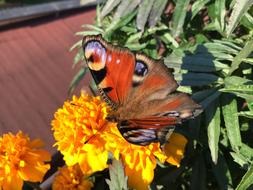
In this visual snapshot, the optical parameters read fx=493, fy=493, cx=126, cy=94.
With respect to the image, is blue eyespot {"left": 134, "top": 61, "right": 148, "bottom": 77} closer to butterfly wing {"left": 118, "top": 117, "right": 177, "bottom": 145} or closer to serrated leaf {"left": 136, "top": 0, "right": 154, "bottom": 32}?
butterfly wing {"left": 118, "top": 117, "right": 177, "bottom": 145}

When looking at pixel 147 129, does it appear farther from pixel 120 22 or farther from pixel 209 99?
pixel 120 22

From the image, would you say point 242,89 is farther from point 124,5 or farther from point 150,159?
point 124,5

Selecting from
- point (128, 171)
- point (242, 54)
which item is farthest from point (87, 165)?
point (242, 54)

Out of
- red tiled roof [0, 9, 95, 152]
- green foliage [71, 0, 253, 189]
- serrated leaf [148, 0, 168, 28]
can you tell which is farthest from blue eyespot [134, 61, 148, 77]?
red tiled roof [0, 9, 95, 152]

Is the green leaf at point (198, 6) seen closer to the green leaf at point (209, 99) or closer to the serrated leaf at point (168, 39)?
the serrated leaf at point (168, 39)

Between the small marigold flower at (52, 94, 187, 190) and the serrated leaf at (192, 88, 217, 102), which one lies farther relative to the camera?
the serrated leaf at (192, 88, 217, 102)

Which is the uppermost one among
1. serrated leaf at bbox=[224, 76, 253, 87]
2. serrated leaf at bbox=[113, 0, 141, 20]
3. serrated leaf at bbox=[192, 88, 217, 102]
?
serrated leaf at bbox=[113, 0, 141, 20]

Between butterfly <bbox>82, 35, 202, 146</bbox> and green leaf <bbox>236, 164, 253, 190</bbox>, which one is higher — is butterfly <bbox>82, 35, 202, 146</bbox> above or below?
above

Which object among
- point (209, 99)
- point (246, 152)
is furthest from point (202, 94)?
point (246, 152)
